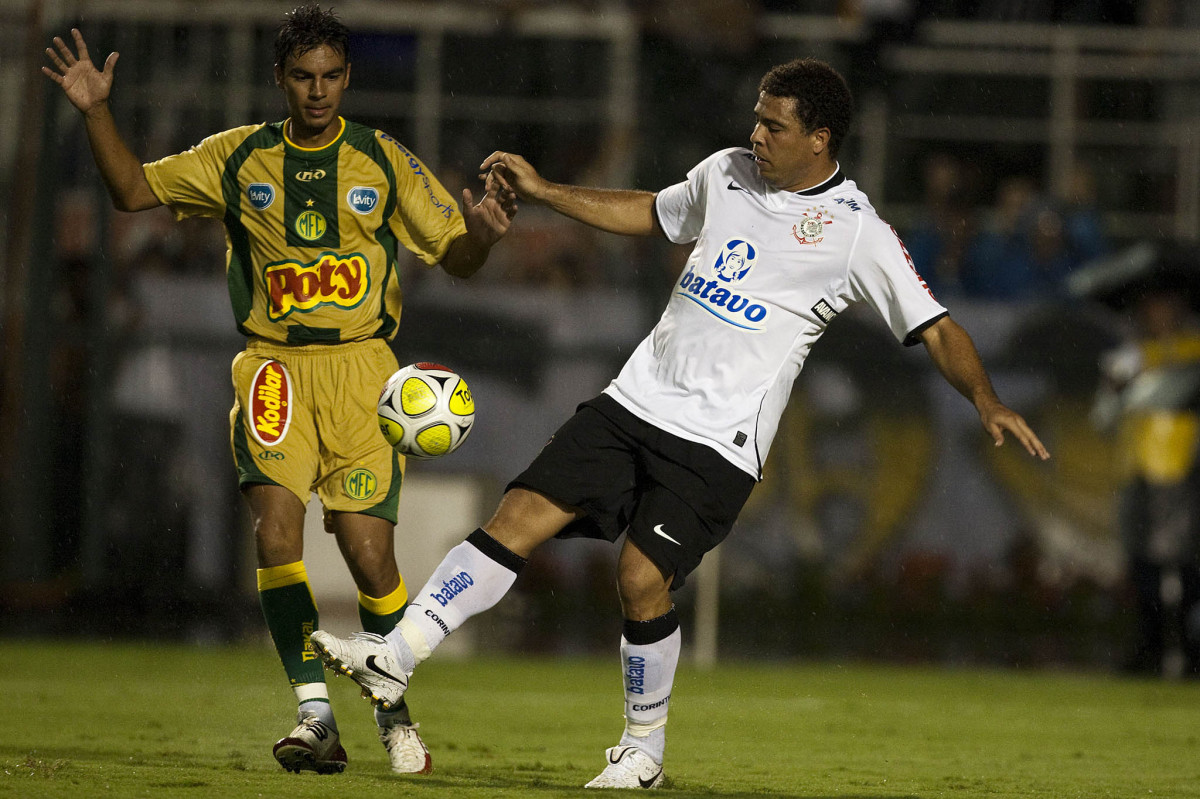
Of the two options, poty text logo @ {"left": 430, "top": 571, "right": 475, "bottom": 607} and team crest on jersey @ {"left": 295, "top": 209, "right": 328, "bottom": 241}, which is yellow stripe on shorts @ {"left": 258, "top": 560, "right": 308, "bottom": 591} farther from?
team crest on jersey @ {"left": 295, "top": 209, "right": 328, "bottom": 241}

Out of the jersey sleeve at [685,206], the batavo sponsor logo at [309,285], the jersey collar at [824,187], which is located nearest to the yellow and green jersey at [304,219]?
the batavo sponsor logo at [309,285]

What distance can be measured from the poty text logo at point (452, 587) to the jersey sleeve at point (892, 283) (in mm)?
1505

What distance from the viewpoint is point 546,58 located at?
12773 millimetres

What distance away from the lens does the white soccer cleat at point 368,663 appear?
14.3 ft

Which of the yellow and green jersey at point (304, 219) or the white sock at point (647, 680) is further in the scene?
the yellow and green jersey at point (304, 219)

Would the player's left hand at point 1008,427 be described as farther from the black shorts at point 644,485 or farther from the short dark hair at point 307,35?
the short dark hair at point 307,35

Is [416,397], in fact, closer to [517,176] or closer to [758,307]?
[517,176]

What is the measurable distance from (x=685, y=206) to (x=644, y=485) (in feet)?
3.10

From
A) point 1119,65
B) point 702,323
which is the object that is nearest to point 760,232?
point 702,323

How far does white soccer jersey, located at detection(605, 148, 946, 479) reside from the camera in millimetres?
4930

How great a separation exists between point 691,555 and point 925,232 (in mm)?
8429

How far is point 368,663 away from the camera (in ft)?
14.5

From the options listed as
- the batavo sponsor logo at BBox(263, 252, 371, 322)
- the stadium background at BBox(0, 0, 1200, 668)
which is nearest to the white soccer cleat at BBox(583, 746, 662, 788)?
the batavo sponsor logo at BBox(263, 252, 371, 322)

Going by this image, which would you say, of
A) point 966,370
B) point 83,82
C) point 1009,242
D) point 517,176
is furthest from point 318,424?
point 1009,242
